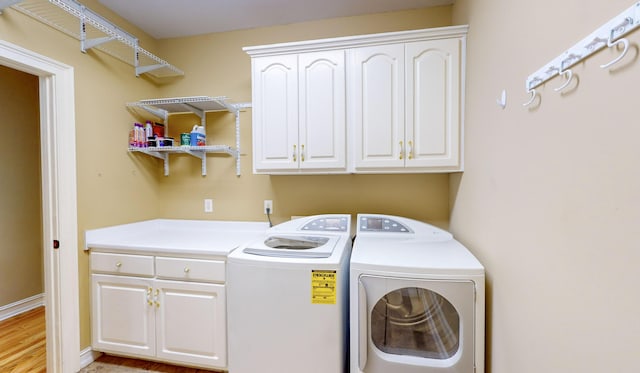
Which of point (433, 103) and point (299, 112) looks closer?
point (433, 103)

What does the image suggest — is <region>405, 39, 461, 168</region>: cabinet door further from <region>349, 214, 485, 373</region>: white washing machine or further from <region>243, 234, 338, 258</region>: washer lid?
<region>243, 234, 338, 258</region>: washer lid

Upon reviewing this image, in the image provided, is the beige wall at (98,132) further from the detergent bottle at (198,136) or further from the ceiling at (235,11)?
the detergent bottle at (198,136)

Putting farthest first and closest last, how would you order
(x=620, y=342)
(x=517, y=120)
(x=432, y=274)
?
(x=432, y=274), (x=517, y=120), (x=620, y=342)

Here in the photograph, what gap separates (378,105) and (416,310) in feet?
4.13

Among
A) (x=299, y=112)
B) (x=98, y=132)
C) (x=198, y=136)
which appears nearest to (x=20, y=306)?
(x=98, y=132)

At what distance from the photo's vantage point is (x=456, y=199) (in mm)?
1814

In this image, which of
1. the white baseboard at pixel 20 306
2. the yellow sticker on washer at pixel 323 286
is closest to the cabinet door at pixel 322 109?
the yellow sticker on washer at pixel 323 286

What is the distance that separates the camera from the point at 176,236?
81.5 inches

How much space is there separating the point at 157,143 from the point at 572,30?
2475 millimetres

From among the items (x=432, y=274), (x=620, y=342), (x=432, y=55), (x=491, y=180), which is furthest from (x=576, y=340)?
(x=432, y=55)

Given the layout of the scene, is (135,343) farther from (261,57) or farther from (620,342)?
(620,342)

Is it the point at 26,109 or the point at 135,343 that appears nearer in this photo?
the point at 135,343

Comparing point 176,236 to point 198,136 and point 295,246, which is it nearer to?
point 198,136

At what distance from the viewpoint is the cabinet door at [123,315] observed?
5.74ft
